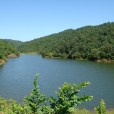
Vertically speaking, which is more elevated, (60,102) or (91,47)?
(60,102)

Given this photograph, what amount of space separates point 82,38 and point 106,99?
117167 millimetres

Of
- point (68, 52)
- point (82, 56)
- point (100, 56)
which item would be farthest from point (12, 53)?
point (100, 56)

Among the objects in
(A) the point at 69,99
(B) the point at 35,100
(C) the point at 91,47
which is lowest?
(C) the point at 91,47

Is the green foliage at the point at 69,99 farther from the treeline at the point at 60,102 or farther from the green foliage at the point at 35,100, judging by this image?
the green foliage at the point at 35,100

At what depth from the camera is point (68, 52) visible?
462 ft

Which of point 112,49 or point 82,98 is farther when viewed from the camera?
point 112,49

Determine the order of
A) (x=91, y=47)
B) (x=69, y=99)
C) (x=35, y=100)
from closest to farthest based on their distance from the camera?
(x=69, y=99) < (x=35, y=100) < (x=91, y=47)

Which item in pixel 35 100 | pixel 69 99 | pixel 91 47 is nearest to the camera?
pixel 69 99

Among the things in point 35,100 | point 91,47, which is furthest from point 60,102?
point 91,47

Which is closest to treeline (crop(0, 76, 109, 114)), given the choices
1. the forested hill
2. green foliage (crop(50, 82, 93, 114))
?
green foliage (crop(50, 82, 93, 114))

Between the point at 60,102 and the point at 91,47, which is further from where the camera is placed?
the point at 91,47

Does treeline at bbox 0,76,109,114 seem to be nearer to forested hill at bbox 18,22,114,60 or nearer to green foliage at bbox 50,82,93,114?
green foliage at bbox 50,82,93,114

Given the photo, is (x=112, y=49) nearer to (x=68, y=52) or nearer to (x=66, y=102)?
(x=68, y=52)

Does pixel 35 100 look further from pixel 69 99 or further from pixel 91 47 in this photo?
pixel 91 47
